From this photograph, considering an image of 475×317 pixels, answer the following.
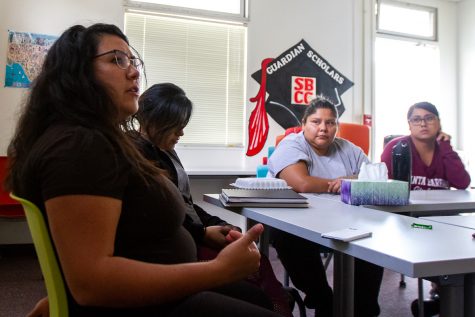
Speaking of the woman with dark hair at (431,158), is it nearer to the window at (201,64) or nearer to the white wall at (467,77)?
the window at (201,64)

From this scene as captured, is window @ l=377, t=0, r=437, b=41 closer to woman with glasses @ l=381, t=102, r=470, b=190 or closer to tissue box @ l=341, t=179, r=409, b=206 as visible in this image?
woman with glasses @ l=381, t=102, r=470, b=190

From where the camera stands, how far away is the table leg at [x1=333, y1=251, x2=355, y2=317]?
124cm

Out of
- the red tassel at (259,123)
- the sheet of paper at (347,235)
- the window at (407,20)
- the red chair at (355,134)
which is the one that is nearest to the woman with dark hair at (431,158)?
the red chair at (355,134)

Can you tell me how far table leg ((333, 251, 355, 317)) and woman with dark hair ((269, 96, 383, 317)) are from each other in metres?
0.43

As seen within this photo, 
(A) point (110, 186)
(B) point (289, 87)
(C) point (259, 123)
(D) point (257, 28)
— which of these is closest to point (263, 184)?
(A) point (110, 186)

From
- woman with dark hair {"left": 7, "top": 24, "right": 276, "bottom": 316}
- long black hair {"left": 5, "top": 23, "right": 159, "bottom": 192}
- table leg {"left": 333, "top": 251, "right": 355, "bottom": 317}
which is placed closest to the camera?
woman with dark hair {"left": 7, "top": 24, "right": 276, "bottom": 316}

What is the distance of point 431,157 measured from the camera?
2.40m

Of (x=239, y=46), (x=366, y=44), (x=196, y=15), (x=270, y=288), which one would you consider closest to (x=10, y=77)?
(x=196, y=15)

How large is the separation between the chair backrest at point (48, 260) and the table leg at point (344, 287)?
808 millimetres

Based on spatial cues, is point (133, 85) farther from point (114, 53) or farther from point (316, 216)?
point (316, 216)

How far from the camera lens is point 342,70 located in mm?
4309

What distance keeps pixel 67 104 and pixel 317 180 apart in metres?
1.39

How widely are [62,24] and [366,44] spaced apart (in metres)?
3.00

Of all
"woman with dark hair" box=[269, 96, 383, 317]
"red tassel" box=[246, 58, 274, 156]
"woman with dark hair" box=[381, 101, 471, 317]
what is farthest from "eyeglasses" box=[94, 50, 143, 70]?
"red tassel" box=[246, 58, 274, 156]
